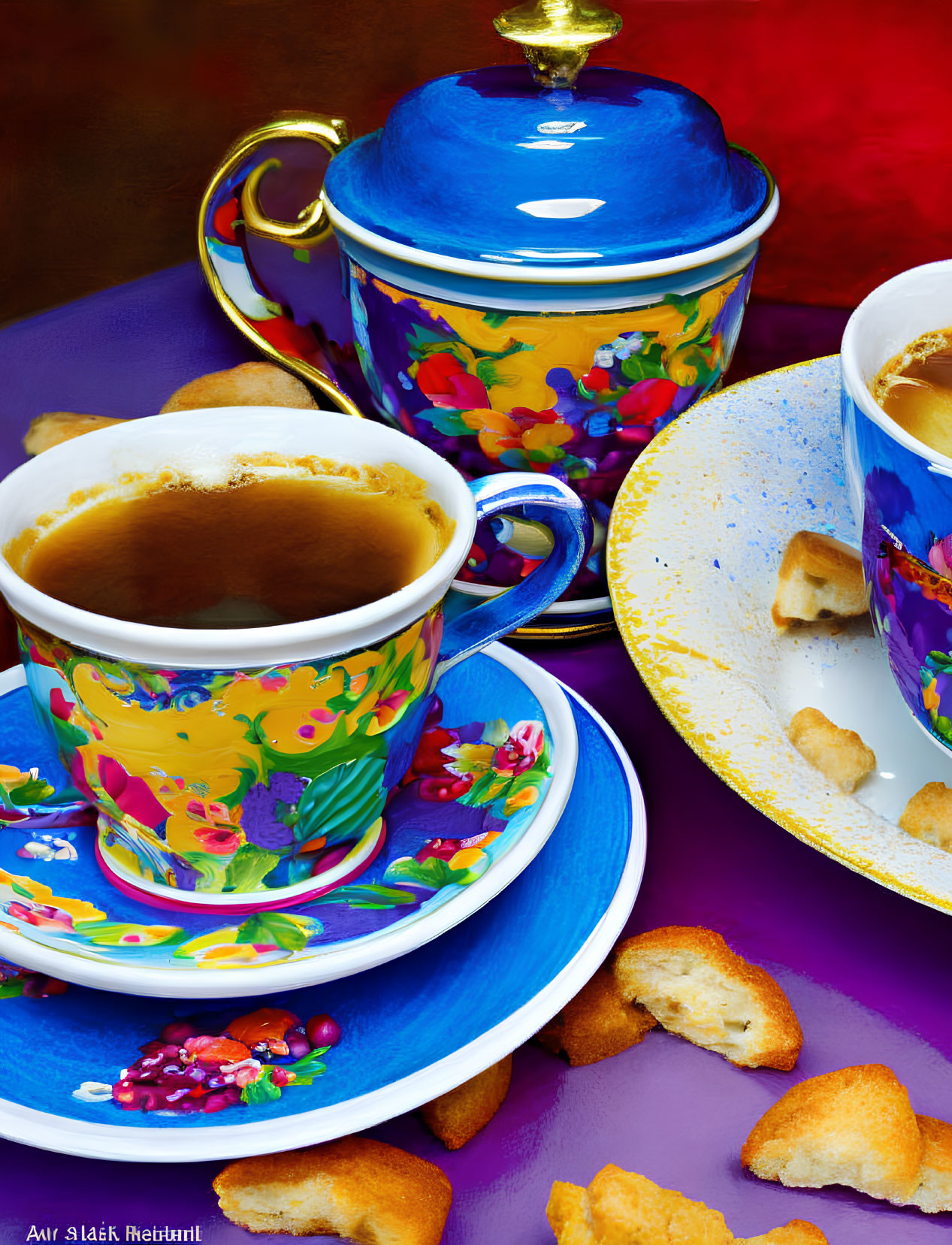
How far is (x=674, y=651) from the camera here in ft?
1.77

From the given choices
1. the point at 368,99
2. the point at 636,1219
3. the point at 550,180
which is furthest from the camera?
the point at 368,99

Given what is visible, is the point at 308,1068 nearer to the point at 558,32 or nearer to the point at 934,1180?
the point at 934,1180

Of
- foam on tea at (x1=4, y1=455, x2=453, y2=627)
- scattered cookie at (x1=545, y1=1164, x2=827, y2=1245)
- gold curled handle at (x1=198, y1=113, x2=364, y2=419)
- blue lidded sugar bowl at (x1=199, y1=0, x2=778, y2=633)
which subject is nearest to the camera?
scattered cookie at (x1=545, y1=1164, x2=827, y2=1245)

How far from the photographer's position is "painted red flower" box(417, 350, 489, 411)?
2.08 ft

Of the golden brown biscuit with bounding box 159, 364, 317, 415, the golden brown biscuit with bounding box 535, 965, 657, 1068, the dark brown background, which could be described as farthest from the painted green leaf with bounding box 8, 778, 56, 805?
the dark brown background

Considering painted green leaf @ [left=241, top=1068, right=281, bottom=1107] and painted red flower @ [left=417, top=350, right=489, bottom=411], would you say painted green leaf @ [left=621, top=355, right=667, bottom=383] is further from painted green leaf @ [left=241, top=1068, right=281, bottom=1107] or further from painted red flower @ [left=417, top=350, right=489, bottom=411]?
painted green leaf @ [left=241, top=1068, right=281, bottom=1107]

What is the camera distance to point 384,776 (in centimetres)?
50

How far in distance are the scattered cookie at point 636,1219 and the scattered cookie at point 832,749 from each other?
0.20 m

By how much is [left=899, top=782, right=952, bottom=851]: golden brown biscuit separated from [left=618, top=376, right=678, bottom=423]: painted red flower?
250 mm

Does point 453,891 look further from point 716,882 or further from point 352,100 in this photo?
point 352,100

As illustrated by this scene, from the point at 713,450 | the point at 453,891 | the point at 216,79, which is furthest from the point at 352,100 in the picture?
the point at 453,891

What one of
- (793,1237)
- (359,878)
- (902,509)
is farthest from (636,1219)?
(902,509)

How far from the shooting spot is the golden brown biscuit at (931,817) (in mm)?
508

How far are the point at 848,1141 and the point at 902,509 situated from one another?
0.24m
